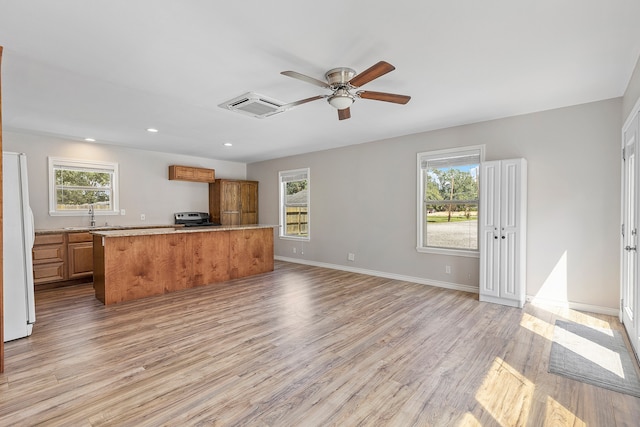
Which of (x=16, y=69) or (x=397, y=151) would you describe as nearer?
(x=16, y=69)

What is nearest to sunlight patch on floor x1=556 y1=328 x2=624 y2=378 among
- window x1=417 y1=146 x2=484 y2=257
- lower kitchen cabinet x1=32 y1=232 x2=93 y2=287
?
window x1=417 y1=146 x2=484 y2=257

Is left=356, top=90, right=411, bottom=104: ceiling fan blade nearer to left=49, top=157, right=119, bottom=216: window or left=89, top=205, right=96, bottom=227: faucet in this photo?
left=49, top=157, right=119, bottom=216: window

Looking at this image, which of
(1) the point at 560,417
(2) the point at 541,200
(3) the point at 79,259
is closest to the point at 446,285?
(2) the point at 541,200

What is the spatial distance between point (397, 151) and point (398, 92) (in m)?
2.15

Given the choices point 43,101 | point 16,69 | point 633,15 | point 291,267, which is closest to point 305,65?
point 633,15

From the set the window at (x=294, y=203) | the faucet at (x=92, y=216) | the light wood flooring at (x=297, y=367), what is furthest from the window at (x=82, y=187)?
the window at (x=294, y=203)

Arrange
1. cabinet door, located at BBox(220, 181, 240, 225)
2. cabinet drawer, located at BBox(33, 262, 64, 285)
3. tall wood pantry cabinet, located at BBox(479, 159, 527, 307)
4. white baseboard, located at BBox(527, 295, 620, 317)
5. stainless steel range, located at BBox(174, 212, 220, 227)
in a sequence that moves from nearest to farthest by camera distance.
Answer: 1. white baseboard, located at BBox(527, 295, 620, 317)
2. tall wood pantry cabinet, located at BBox(479, 159, 527, 307)
3. cabinet drawer, located at BBox(33, 262, 64, 285)
4. stainless steel range, located at BBox(174, 212, 220, 227)
5. cabinet door, located at BBox(220, 181, 240, 225)

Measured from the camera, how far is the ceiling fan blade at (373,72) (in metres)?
2.22

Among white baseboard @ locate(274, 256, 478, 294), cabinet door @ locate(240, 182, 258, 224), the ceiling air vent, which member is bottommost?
white baseboard @ locate(274, 256, 478, 294)

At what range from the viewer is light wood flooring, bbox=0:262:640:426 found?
188 centimetres

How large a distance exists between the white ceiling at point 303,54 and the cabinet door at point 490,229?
2.70 ft

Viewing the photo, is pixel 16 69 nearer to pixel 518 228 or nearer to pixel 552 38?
pixel 552 38

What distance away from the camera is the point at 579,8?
1932 mm

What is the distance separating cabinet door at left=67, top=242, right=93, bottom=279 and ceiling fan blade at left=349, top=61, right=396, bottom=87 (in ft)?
17.3
